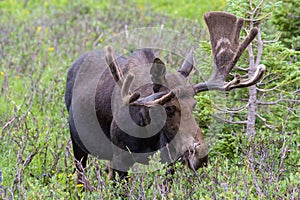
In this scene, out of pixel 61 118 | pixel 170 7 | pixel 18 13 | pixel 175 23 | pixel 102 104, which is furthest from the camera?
pixel 170 7

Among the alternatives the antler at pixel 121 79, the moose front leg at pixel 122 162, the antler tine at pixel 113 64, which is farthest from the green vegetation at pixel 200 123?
the antler tine at pixel 113 64

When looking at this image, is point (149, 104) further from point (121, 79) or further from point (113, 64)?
point (113, 64)

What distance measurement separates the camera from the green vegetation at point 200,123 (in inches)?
182

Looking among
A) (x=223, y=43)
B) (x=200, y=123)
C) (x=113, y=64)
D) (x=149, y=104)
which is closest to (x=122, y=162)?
(x=149, y=104)

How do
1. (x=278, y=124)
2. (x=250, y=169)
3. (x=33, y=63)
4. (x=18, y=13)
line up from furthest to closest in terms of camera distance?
(x=18, y=13) → (x=33, y=63) → (x=278, y=124) → (x=250, y=169)

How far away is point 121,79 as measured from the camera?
470cm

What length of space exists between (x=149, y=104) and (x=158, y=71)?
0.26 metres

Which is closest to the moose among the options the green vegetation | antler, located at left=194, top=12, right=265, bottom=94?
antler, located at left=194, top=12, right=265, bottom=94

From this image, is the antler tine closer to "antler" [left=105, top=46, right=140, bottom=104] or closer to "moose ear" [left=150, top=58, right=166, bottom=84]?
"antler" [left=105, top=46, right=140, bottom=104]

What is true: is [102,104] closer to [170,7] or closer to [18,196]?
[18,196]

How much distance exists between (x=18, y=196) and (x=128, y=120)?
1.10 metres

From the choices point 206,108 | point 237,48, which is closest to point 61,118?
point 206,108

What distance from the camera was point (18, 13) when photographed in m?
13.3

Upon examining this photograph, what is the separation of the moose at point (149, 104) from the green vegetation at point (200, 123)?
192 millimetres
